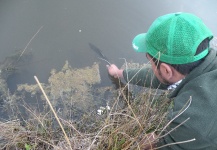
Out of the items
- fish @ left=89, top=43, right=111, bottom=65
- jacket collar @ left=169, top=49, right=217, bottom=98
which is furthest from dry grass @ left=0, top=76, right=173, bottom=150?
fish @ left=89, top=43, right=111, bottom=65

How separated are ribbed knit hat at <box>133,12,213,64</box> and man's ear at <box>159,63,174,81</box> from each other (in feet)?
0.11

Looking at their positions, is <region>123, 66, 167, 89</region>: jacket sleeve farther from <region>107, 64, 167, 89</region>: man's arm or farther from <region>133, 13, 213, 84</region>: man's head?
<region>133, 13, 213, 84</region>: man's head

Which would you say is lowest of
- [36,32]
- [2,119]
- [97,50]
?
[2,119]

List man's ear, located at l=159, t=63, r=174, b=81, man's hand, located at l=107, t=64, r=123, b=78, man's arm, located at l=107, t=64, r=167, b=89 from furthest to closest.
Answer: man's hand, located at l=107, t=64, r=123, b=78 < man's arm, located at l=107, t=64, r=167, b=89 < man's ear, located at l=159, t=63, r=174, b=81

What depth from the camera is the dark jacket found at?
1007 millimetres

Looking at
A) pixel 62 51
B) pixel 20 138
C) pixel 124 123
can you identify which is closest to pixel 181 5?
pixel 62 51

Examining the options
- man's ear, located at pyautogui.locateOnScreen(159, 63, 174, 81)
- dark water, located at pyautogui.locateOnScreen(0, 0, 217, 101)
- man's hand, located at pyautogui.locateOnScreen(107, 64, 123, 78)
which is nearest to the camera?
man's ear, located at pyautogui.locateOnScreen(159, 63, 174, 81)

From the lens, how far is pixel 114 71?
1.84 metres

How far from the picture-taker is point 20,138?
4.25ft

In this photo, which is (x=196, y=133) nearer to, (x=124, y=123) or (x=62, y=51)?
(x=124, y=123)

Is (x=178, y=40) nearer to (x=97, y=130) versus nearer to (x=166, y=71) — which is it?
(x=166, y=71)

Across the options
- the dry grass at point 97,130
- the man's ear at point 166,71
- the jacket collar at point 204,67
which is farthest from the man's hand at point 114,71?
the jacket collar at point 204,67

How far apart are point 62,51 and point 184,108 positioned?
1.18 meters

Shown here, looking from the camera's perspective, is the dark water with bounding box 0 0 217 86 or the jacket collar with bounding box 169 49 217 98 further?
the dark water with bounding box 0 0 217 86
